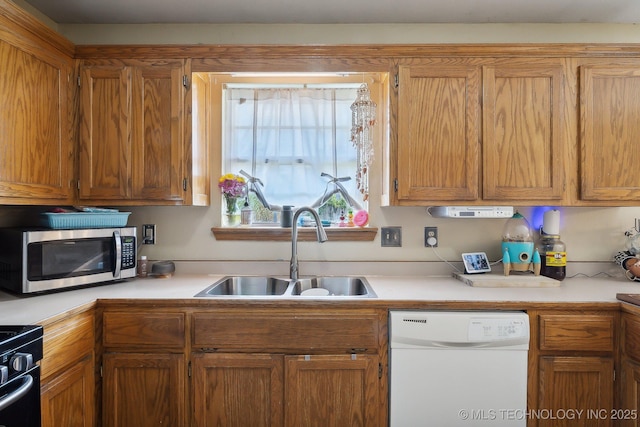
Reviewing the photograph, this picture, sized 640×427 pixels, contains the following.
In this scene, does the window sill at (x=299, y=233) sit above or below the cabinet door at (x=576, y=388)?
above

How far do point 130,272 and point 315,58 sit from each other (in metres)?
1.54

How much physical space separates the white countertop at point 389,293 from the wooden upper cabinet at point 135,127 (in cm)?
49

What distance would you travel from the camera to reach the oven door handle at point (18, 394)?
3.53 ft

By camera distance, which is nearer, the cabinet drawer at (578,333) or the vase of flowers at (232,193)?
the cabinet drawer at (578,333)

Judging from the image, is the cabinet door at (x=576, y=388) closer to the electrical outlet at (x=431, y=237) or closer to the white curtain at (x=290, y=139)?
the electrical outlet at (x=431, y=237)

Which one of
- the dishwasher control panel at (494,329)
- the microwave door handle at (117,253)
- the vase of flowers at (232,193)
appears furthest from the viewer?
the vase of flowers at (232,193)

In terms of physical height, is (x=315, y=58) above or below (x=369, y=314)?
above

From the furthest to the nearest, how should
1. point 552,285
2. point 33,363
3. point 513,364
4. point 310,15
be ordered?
point 310,15
point 552,285
point 513,364
point 33,363

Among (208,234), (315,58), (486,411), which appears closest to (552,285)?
(486,411)

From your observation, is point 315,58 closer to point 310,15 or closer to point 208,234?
point 310,15

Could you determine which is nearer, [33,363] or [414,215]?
[33,363]

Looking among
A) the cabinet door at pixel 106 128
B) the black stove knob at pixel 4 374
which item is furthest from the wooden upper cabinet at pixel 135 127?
the black stove knob at pixel 4 374

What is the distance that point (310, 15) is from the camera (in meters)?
2.16

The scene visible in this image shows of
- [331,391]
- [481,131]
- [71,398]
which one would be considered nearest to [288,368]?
[331,391]
